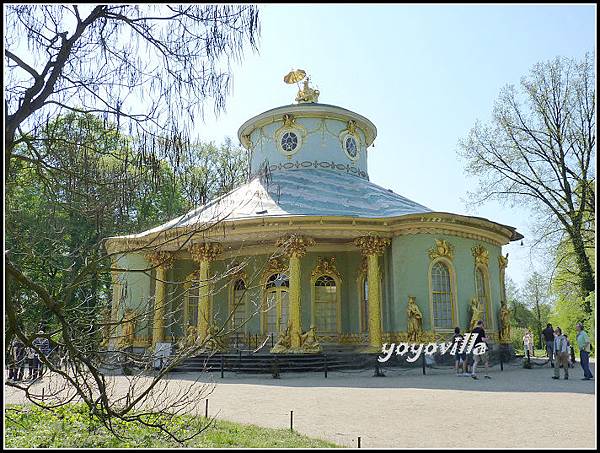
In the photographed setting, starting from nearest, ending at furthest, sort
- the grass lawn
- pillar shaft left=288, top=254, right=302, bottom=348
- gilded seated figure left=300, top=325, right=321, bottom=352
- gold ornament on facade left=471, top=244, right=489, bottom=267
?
the grass lawn < gilded seated figure left=300, top=325, right=321, bottom=352 < pillar shaft left=288, top=254, right=302, bottom=348 < gold ornament on facade left=471, top=244, right=489, bottom=267

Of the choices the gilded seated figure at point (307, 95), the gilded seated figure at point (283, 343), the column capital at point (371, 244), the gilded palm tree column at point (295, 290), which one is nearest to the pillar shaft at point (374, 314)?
the column capital at point (371, 244)

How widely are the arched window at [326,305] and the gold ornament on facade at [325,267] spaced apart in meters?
0.26

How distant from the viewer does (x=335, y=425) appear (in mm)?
7609

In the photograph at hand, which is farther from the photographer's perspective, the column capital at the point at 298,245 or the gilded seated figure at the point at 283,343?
the column capital at the point at 298,245

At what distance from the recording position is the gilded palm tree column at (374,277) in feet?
57.5

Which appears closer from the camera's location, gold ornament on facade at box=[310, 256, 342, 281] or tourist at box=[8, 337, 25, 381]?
tourist at box=[8, 337, 25, 381]

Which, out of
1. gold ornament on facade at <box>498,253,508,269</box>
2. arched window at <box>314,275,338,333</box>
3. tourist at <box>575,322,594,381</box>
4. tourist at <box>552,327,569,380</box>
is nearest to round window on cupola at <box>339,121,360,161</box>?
arched window at <box>314,275,338,333</box>

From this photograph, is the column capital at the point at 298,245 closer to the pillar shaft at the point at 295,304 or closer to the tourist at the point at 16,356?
the pillar shaft at the point at 295,304

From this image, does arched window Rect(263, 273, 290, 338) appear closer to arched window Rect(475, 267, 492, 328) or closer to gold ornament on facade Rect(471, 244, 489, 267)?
gold ornament on facade Rect(471, 244, 489, 267)

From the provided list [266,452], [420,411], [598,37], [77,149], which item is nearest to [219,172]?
[77,149]

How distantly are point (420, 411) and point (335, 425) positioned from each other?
176cm

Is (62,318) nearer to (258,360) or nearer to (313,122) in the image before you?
(258,360)

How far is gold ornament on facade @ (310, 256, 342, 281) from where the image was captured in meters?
20.2

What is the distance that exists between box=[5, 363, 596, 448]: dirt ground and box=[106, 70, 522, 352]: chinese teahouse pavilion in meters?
3.40
